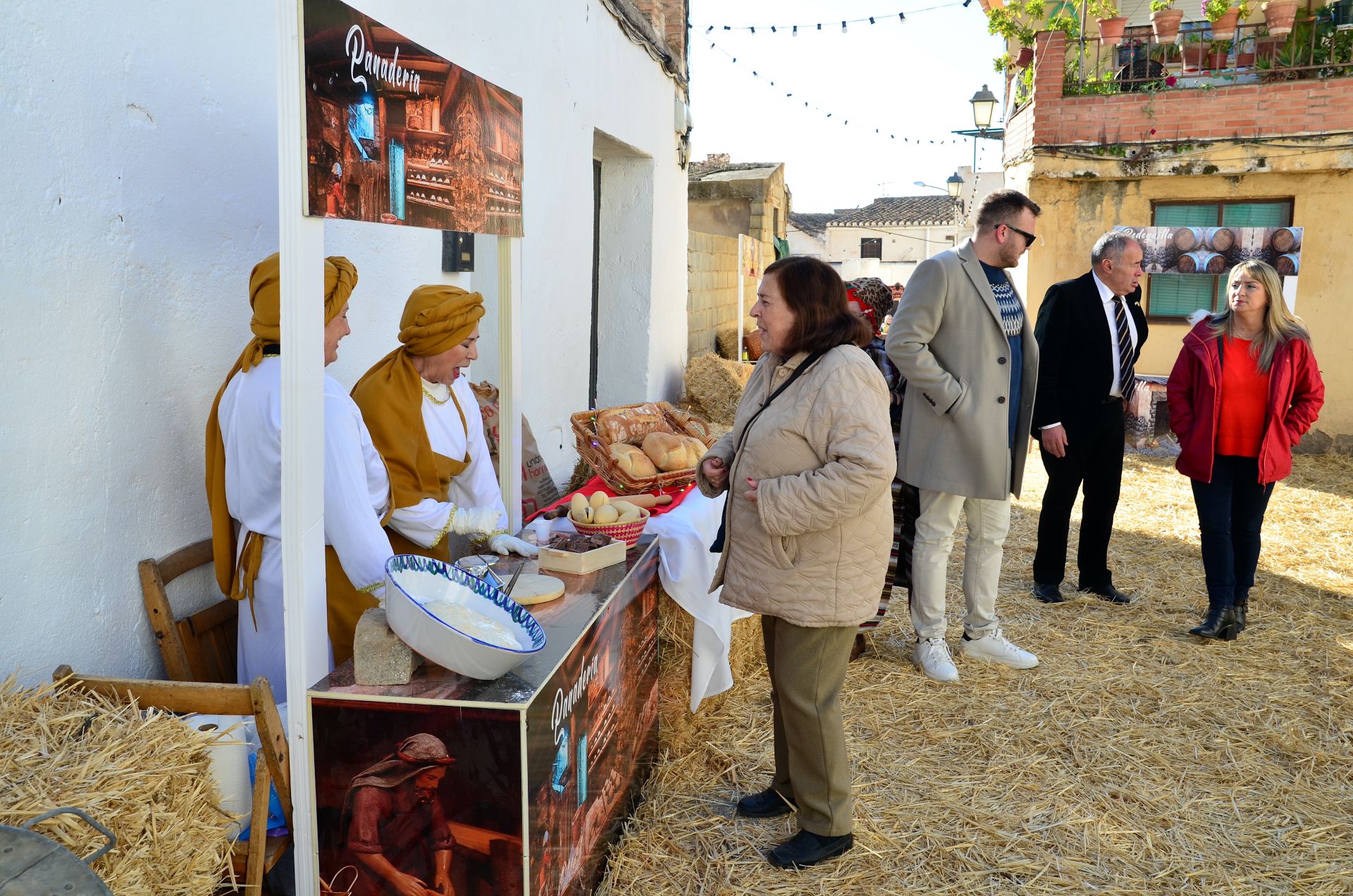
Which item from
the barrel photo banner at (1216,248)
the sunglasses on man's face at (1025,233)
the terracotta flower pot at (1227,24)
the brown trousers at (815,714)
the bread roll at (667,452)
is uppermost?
the terracotta flower pot at (1227,24)

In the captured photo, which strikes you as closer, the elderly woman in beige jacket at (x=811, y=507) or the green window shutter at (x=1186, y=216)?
the elderly woman in beige jacket at (x=811, y=507)

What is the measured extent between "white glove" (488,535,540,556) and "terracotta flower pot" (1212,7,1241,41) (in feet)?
35.9

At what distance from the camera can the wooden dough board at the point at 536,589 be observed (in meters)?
2.97

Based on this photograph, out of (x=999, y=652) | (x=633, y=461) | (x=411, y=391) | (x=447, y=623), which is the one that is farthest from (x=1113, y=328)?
(x=447, y=623)

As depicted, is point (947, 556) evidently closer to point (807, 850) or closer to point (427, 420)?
point (807, 850)

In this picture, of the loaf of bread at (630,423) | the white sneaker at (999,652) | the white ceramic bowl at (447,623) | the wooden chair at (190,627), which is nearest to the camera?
the white ceramic bowl at (447,623)

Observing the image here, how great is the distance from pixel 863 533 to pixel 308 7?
1.91m

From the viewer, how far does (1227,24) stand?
11062 millimetres

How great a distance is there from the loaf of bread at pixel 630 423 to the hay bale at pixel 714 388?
4.08 m

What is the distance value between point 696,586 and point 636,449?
95 centimetres

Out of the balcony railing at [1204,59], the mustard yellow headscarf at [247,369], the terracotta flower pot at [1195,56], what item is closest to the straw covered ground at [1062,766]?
the mustard yellow headscarf at [247,369]

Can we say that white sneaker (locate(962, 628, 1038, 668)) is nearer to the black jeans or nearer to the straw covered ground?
the straw covered ground

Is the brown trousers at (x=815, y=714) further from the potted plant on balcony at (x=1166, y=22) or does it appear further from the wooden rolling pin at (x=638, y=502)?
the potted plant on balcony at (x=1166, y=22)

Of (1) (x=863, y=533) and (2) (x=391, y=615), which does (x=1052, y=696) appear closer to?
(1) (x=863, y=533)
